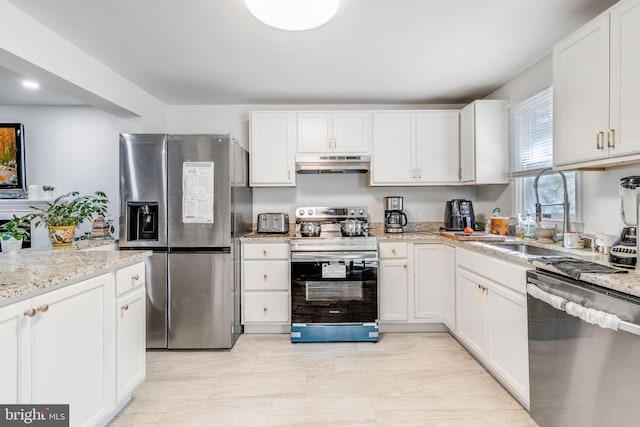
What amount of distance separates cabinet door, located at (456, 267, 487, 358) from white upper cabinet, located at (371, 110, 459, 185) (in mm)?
1100

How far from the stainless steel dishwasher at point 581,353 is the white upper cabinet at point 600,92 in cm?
72

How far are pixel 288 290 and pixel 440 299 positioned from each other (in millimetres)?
Answer: 1428

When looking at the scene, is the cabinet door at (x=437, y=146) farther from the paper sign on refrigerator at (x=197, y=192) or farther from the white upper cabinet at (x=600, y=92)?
the paper sign on refrigerator at (x=197, y=192)

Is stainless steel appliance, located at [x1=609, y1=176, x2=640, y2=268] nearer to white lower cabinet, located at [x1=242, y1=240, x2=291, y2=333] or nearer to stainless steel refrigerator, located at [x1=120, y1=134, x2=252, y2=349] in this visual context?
white lower cabinet, located at [x1=242, y1=240, x2=291, y2=333]

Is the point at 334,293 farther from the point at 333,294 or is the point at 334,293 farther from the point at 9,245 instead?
the point at 9,245

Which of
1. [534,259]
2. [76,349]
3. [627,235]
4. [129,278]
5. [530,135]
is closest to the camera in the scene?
[76,349]

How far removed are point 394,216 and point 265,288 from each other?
4.91 feet

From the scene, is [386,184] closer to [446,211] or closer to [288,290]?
[446,211]

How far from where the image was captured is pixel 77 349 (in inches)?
57.4

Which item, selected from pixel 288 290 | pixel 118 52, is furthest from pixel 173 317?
pixel 118 52

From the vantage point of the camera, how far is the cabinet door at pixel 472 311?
2270 mm

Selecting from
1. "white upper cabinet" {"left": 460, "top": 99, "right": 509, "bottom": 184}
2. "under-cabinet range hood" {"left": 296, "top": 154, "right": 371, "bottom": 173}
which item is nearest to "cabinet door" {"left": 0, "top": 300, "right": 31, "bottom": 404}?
"under-cabinet range hood" {"left": 296, "top": 154, "right": 371, "bottom": 173}

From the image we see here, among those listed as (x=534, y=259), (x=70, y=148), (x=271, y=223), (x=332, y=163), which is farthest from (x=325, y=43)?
(x=70, y=148)

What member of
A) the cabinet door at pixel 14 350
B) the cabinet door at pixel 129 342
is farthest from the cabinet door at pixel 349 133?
the cabinet door at pixel 14 350
